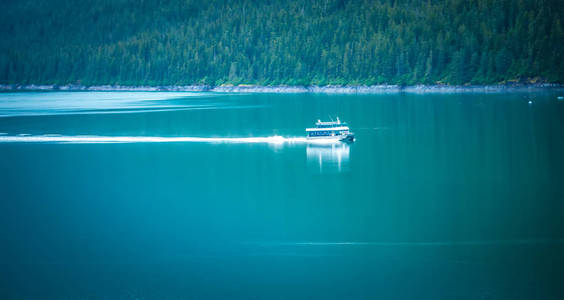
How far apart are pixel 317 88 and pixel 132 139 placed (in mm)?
89369

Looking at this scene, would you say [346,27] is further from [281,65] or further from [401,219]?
[401,219]

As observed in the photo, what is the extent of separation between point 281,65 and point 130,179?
11668 cm

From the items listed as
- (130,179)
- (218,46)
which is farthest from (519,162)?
(218,46)

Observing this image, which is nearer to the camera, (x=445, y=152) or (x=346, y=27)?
(x=445, y=152)

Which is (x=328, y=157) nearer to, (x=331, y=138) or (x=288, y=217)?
(x=331, y=138)

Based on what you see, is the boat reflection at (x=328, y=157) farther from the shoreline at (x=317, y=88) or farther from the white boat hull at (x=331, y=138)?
the shoreline at (x=317, y=88)

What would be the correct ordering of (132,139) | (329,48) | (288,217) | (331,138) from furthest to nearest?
(329,48), (132,139), (331,138), (288,217)

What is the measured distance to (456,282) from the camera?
19.4 m

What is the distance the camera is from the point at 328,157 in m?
41.7

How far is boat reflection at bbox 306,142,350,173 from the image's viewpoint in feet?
123

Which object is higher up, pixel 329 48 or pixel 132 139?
A: pixel 329 48

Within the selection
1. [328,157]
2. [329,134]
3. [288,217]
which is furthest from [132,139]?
[288,217]

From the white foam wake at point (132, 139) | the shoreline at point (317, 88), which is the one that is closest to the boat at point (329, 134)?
the white foam wake at point (132, 139)

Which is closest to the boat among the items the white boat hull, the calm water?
the white boat hull
